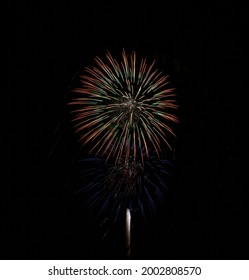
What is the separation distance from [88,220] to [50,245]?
102 inches

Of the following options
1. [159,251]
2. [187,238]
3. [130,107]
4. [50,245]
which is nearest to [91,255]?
[50,245]

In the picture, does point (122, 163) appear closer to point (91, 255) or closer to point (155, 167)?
point (155, 167)

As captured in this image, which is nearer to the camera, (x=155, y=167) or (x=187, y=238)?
(x=155, y=167)

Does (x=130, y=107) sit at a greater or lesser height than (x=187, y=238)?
greater

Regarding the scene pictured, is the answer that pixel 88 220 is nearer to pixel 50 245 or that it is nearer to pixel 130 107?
pixel 50 245

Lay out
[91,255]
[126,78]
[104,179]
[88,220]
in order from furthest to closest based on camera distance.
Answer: [91,255] < [88,220] < [104,179] < [126,78]

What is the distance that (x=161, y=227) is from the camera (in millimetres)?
14523

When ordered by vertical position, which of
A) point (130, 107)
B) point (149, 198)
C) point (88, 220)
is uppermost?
point (130, 107)

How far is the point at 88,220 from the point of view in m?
13.4

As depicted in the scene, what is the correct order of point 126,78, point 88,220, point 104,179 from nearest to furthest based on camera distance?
point 126,78 < point 104,179 < point 88,220

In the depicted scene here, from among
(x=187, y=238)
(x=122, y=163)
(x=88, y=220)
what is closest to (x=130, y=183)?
(x=122, y=163)

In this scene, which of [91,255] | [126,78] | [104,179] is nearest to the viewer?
[126,78]

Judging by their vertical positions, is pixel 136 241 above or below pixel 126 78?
below

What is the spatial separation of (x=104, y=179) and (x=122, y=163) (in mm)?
1066
